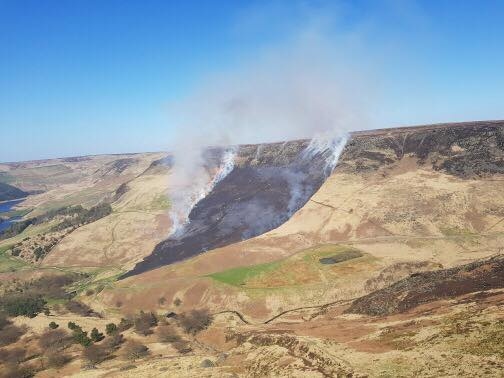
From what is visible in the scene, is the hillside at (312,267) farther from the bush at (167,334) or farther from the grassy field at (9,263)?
the grassy field at (9,263)

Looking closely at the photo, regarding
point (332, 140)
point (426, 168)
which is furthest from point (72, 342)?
point (332, 140)

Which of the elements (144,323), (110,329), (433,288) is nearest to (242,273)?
(144,323)

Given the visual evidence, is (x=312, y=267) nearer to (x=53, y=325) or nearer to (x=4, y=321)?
(x=53, y=325)

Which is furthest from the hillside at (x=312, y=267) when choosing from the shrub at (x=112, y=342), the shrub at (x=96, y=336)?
the shrub at (x=96, y=336)

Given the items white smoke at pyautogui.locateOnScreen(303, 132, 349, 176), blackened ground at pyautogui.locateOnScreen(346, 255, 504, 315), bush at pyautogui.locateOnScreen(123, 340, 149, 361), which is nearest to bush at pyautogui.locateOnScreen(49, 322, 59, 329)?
bush at pyautogui.locateOnScreen(123, 340, 149, 361)

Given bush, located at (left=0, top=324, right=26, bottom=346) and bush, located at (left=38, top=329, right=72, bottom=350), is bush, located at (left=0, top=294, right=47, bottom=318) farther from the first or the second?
bush, located at (left=38, top=329, right=72, bottom=350)

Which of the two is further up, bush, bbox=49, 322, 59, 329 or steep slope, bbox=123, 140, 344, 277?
steep slope, bbox=123, 140, 344, 277
